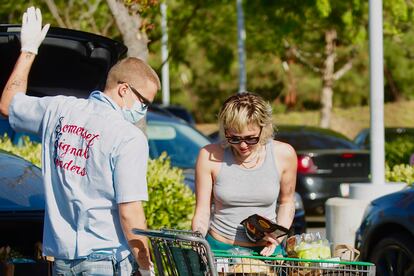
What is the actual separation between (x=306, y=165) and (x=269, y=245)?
10642mm

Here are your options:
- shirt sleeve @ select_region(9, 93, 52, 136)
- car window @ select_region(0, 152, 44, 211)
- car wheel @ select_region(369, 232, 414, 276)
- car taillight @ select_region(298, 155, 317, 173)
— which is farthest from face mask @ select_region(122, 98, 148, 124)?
car taillight @ select_region(298, 155, 317, 173)

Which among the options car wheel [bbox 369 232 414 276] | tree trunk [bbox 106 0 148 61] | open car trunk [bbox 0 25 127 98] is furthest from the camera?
tree trunk [bbox 106 0 148 61]

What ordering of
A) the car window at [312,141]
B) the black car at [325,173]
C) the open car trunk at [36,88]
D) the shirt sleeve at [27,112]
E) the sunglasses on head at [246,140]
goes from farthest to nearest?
the car window at [312,141]
the black car at [325,173]
the open car trunk at [36,88]
the sunglasses on head at [246,140]
the shirt sleeve at [27,112]

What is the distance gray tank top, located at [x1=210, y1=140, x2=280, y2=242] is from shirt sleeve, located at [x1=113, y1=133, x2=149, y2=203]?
988 mm

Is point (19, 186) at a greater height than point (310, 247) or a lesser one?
greater

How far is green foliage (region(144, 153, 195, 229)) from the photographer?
30.6ft

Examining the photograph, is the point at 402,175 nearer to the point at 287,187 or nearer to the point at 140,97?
the point at 287,187

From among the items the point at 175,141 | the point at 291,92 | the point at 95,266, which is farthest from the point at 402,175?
the point at 291,92

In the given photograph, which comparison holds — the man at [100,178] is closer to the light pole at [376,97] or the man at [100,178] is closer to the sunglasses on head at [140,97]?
the sunglasses on head at [140,97]

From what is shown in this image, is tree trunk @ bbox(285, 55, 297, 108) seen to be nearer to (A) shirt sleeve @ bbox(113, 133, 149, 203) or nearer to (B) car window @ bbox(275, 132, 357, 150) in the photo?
(B) car window @ bbox(275, 132, 357, 150)

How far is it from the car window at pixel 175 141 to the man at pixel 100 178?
23.3 ft

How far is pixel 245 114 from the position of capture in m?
5.32

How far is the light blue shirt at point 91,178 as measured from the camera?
4.71m

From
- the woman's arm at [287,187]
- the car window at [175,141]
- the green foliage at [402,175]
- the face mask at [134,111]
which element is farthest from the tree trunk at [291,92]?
the face mask at [134,111]
